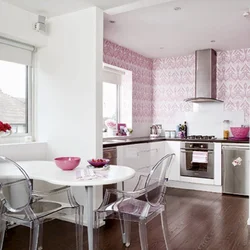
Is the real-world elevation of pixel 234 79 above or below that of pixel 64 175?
above

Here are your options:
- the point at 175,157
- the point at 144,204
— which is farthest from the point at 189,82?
the point at 144,204

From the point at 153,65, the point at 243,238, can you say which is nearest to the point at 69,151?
the point at 243,238

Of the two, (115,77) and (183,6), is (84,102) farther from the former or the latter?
(115,77)

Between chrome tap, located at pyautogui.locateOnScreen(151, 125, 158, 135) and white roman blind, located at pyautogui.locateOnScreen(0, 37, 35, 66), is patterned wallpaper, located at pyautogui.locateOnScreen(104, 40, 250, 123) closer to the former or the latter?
chrome tap, located at pyautogui.locateOnScreen(151, 125, 158, 135)

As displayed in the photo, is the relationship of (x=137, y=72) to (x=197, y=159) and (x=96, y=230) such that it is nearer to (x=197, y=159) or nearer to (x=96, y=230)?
(x=197, y=159)

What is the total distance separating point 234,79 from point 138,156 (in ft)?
7.35

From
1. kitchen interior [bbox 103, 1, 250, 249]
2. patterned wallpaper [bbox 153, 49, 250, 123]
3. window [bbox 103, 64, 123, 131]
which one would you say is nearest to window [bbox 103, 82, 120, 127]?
window [bbox 103, 64, 123, 131]

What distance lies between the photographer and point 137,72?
5168 mm

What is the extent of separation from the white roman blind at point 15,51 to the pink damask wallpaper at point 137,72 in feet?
4.39

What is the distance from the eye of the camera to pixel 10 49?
10.2 ft

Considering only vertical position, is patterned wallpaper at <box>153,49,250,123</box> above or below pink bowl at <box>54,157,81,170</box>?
above

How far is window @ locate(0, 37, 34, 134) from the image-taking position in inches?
123

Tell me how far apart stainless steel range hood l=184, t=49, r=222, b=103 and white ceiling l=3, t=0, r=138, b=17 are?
2.32m

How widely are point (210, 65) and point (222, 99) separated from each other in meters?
0.65
